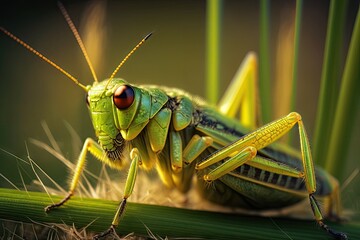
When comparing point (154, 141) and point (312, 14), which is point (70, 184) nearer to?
point (154, 141)

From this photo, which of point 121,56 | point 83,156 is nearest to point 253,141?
point 83,156

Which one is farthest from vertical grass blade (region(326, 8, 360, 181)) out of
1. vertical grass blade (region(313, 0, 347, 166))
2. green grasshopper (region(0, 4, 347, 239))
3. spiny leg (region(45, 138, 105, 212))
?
spiny leg (region(45, 138, 105, 212))

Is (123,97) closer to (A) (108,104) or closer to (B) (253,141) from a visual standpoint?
(A) (108,104)

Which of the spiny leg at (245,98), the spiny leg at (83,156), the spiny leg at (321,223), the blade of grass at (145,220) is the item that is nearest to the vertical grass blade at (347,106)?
the spiny leg at (321,223)

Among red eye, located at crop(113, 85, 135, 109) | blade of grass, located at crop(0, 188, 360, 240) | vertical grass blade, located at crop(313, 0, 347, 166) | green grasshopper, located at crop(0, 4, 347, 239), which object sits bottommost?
blade of grass, located at crop(0, 188, 360, 240)

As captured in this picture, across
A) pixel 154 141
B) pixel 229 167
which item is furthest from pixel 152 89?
pixel 229 167

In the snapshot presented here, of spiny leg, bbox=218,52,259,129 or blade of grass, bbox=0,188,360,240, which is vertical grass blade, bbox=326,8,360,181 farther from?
spiny leg, bbox=218,52,259,129
